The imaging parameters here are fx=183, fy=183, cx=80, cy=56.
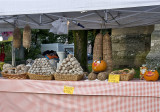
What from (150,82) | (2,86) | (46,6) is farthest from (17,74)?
(150,82)

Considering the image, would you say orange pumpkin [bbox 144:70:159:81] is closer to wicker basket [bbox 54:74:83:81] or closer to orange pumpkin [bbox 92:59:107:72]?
orange pumpkin [bbox 92:59:107:72]

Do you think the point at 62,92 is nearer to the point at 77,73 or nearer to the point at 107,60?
the point at 77,73

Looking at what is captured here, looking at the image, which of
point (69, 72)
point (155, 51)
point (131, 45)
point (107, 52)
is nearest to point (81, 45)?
point (107, 52)

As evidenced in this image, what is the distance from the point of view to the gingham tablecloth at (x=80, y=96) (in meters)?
2.55

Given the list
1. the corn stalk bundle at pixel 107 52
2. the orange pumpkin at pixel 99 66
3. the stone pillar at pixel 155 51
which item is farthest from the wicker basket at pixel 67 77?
the stone pillar at pixel 155 51

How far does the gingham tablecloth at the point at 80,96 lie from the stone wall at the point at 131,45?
26.4 feet

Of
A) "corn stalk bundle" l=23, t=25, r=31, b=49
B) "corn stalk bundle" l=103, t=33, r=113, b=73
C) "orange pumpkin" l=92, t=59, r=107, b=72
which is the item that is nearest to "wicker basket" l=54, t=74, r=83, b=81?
"orange pumpkin" l=92, t=59, r=107, b=72

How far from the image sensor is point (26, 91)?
288 cm

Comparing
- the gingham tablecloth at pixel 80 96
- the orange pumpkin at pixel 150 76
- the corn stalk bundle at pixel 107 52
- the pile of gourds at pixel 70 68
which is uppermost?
the corn stalk bundle at pixel 107 52

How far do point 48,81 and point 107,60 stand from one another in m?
1.06

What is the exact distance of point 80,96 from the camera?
2.71 metres

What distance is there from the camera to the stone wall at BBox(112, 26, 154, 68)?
10281 mm

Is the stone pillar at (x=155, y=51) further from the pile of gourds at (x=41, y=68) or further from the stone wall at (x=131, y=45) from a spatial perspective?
the pile of gourds at (x=41, y=68)

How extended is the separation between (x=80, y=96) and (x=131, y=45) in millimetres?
8712
